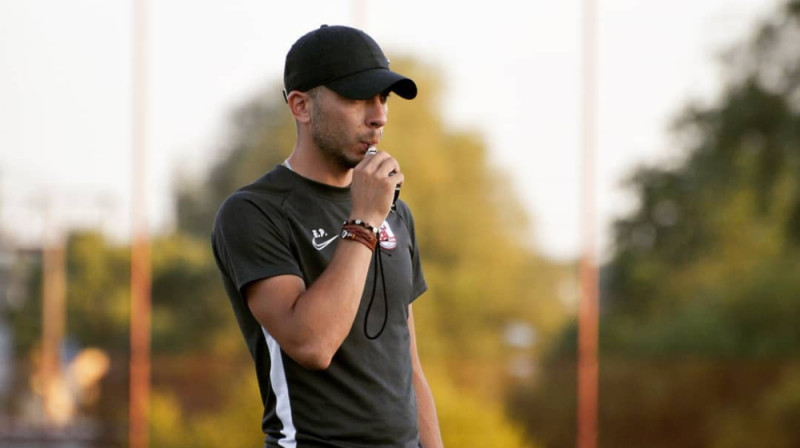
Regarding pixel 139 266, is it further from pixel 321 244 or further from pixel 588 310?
pixel 321 244

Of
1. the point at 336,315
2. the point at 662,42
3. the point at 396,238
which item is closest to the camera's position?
the point at 336,315

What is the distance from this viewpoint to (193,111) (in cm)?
1650

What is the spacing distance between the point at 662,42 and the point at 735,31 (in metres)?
2.25

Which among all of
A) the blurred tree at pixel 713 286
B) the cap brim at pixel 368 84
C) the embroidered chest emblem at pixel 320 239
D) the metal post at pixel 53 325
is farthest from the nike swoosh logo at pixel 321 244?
the metal post at pixel 53 325

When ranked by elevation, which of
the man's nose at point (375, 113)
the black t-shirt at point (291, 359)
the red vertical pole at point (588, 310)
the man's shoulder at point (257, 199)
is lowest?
the red vertical pole at point (588, 310)

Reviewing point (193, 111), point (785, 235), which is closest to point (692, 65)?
point (785, 235)

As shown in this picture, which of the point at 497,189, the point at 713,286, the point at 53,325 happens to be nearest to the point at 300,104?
the point at 713,286

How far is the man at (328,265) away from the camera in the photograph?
7.18 ft

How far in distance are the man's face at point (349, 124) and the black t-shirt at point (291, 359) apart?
0.08 meters

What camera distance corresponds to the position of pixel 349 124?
2.30 m

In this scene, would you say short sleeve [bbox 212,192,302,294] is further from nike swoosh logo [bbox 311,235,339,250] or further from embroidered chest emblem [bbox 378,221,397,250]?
embroidered chest emblem [bbox 378,221,397,250]

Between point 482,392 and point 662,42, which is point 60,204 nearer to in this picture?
point 662,42

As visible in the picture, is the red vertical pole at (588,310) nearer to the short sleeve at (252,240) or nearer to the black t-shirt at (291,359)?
the black t-shirt at (291,359)

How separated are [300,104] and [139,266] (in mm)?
8516
